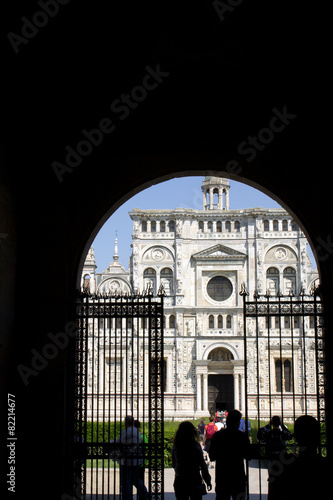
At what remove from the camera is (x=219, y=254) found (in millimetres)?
35875

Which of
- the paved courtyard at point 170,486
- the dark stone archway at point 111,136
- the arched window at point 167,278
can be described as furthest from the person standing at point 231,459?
the arched window at point 167,278

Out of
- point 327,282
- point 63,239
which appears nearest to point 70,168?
point 63,239

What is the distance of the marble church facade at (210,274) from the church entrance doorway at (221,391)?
0.19 feet

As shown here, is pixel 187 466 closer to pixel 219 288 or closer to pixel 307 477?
pixel 307 477

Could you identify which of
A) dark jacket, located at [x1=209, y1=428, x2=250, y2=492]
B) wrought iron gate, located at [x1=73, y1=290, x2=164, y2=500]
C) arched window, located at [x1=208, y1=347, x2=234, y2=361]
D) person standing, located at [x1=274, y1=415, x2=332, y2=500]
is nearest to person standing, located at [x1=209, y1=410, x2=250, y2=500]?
dark jacket, located at [x1=209, y1=428, x2=250, y2=492]

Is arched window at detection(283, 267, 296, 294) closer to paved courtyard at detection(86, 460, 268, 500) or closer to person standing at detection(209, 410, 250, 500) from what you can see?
paved courtyard at detection(86, 460, 268, 500)

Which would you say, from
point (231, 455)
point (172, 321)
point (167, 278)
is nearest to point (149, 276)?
point (167, 278)

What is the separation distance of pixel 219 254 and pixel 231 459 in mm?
29856

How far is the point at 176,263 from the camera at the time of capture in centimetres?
3562

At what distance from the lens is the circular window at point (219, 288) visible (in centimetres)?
3578

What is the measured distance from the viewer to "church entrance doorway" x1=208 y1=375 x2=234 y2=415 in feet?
110

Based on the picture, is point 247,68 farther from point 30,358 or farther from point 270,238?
point 270,238

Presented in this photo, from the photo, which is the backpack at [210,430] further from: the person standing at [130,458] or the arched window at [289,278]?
the arched window at [289,278]

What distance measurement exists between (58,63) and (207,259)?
29.7 metres
